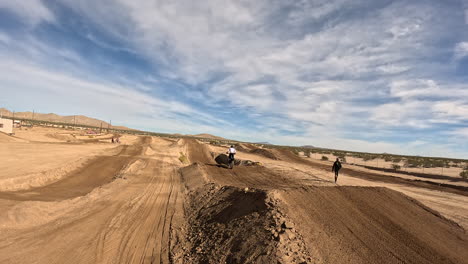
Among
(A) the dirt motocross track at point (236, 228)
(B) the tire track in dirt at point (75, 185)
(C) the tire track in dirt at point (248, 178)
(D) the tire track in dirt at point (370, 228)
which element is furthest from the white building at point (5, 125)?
(D) the tire track in dirt at point (370, 228)

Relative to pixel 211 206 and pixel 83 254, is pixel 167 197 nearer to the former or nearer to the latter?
pixel 211 206

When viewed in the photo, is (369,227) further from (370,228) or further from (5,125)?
(5,125)

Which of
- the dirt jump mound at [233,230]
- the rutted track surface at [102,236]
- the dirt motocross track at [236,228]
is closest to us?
the dirt jump mound at [233,230]

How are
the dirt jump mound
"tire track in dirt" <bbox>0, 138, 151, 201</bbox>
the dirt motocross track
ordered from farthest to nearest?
1. "tire track in dirt" <bbox>0, 138, 151, 201</bbox>
2. the dirt motocross track
3. the dirt jump mound

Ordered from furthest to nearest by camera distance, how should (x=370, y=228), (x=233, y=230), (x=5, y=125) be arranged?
(x=5, y=125) → (x=370, y=228) → (x=233, y=230)

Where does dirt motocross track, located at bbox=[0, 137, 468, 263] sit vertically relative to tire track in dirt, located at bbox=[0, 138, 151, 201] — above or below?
above

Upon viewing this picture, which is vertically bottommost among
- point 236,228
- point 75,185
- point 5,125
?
point 75,185

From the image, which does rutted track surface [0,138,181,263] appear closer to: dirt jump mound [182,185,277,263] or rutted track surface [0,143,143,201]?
dirt jump mound [182,185,277,263]

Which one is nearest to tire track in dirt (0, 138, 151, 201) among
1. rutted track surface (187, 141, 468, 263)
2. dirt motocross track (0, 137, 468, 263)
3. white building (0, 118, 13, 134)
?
dirt motocross track (0, 137, 468, 263)

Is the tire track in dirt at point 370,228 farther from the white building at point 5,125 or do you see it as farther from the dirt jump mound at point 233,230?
the white building at point 5,125

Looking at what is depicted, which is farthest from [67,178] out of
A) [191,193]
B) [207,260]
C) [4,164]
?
[207,260]

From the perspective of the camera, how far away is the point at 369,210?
965cm

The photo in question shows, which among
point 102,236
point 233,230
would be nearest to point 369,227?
point 233,230

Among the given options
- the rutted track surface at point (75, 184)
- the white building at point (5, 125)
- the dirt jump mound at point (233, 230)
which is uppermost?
the white building at point (5, 125)
